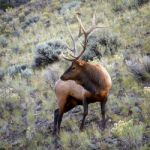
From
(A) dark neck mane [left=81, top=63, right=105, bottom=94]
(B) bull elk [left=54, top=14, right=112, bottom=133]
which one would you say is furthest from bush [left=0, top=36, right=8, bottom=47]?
(A) dark neck mane [left=81, top=63, right=105, bottom=94]

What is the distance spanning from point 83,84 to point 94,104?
1.51 meters

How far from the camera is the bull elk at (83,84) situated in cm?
784

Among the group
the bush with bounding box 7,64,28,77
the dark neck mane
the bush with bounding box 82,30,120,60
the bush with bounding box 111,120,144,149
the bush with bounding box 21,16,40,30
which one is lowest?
the bush with bounding box 111,120,144,149

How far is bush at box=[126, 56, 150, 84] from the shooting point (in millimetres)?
9602

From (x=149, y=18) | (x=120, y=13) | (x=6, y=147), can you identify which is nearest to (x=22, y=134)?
(x=6, y=147)

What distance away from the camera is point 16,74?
14.2 meters

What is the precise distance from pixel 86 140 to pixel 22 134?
2.23 m

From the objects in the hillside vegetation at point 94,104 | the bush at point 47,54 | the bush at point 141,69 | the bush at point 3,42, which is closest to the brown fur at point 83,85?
the hillside vegetation at point 94,104

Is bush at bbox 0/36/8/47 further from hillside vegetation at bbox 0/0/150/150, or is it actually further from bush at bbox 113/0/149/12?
bush at bbox 113/0/149/12

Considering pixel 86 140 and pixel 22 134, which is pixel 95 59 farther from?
pixel 86 140

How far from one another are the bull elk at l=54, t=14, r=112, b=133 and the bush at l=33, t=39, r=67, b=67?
5864mm

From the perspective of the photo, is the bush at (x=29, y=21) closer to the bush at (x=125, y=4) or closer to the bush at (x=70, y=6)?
the bush at (x=70, y=6)

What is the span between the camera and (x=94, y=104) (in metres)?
9.46

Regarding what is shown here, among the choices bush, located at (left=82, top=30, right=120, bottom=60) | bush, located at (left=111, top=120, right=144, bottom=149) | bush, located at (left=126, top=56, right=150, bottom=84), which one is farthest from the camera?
bush, located at (left=82, top=30, right=120, bottom=60)
